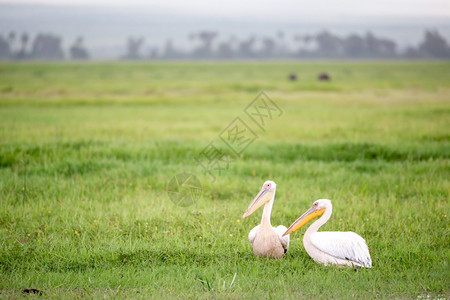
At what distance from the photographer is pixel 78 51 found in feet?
598

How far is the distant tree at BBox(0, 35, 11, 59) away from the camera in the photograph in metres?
171

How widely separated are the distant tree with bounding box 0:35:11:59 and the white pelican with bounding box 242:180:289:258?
613 ft

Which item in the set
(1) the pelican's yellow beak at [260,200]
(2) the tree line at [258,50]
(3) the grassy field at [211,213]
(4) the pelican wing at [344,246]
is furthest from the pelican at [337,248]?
(2) the tree line at [258,50]

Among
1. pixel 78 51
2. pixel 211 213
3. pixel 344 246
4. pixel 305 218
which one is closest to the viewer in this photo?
pixel 344 246

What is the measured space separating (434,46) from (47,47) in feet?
501

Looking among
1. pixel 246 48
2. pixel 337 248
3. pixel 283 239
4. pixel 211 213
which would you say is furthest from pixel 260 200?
pixel 246 48

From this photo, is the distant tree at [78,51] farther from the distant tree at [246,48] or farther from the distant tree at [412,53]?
the distant tree at [412,53]

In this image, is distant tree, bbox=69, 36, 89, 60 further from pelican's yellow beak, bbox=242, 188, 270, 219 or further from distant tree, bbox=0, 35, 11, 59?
pelican's yellow beak, bbox=242, 188, 270, 219

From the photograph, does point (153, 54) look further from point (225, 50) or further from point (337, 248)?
point (337, 248)

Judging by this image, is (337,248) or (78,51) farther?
(78,51)

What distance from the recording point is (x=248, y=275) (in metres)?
5.27

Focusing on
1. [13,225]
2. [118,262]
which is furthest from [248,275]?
[13,225]

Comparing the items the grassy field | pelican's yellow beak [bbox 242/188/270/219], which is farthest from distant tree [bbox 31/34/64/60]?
pelican's yellow beak [bbox 242/188/270/219]

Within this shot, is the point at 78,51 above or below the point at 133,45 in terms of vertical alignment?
below
